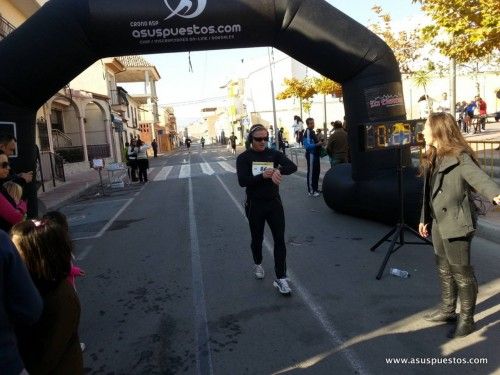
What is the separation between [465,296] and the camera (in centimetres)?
346

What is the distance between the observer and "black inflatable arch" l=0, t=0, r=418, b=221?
6.39 m

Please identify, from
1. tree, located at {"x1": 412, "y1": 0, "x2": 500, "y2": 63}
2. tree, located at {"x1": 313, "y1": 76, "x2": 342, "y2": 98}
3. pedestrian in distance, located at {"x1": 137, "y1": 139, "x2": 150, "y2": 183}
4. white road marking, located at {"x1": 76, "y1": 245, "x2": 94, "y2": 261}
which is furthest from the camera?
tree, located at {"x1": 313, "y1": 76, "x2": 342, "y2": 98}

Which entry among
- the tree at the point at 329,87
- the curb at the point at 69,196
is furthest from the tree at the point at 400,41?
the curb at the point at 69,196

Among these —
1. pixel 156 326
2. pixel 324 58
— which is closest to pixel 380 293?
pixel 156 326

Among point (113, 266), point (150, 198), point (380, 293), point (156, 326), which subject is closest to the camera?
point (156, 326)

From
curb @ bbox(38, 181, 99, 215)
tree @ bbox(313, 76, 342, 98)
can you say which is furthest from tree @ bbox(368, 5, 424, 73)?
curb @ bbox(38, 181, 99, 215)

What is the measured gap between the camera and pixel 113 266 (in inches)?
246

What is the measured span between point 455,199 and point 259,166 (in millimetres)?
1944

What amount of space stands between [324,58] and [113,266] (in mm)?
4779

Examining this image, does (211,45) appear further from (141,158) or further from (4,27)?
(4,27)

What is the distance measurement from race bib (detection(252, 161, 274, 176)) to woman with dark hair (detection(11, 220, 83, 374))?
2.64 meters

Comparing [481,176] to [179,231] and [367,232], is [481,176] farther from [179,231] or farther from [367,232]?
[179,231]

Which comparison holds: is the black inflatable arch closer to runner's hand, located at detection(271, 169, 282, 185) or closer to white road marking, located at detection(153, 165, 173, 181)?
runner's hand, located at detection(271, 169, 282, 185)

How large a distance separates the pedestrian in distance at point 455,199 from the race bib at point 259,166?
5.28ft
